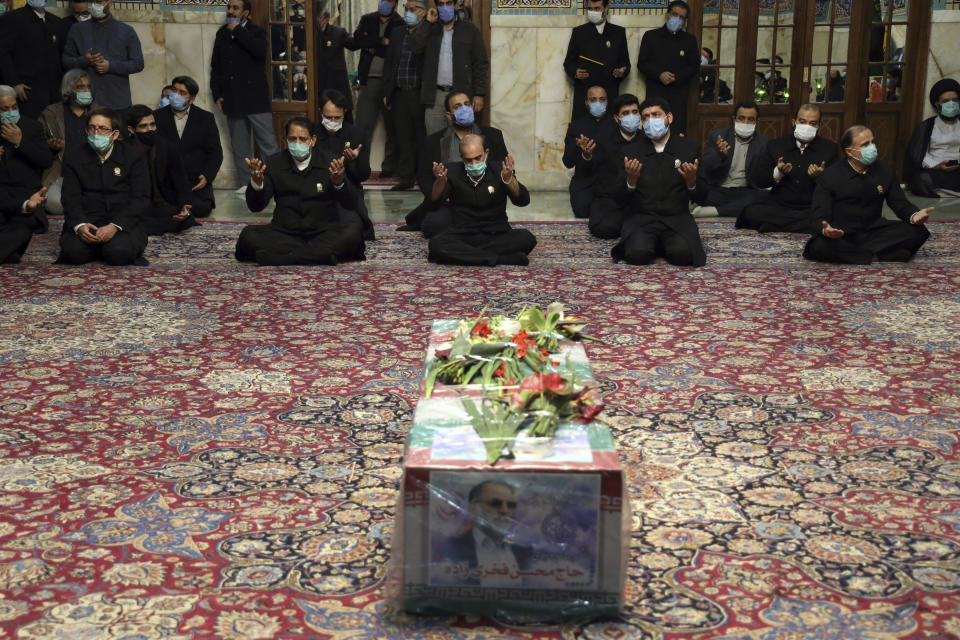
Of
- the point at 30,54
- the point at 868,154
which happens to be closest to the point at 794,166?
the point at 868,154

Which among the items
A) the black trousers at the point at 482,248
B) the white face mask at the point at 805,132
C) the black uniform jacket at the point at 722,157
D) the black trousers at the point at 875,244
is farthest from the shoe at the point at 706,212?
the black trousers at the point at 482,248

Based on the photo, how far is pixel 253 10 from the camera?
902cm

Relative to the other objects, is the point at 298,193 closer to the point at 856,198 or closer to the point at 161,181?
the point at 161,181

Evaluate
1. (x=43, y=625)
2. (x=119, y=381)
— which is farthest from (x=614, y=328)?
(x=43, y=625)

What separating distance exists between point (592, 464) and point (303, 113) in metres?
7.51

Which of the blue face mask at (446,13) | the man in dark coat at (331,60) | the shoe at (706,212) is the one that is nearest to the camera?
the shoe at (706,212)

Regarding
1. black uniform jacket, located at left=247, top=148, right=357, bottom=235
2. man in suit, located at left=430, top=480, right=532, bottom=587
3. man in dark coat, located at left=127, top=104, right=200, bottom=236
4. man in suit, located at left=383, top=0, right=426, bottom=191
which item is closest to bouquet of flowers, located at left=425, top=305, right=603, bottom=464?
man in suit, located at left=430, top=480, right=532, bottom=587

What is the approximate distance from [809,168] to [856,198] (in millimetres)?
1025

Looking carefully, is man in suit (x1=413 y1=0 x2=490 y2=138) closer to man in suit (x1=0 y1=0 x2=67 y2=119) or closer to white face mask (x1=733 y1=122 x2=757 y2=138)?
white face mask (x1=733 y1=122 x2=757 y2=138)

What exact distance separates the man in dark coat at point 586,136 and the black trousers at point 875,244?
1900 mm

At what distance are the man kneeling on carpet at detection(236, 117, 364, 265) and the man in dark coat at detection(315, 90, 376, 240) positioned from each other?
1.81 ft

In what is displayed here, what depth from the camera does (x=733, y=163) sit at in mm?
8008

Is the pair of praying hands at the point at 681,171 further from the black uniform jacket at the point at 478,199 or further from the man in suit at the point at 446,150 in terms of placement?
the man in suit at the point at 446,150

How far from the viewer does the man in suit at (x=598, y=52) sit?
8.80 m
